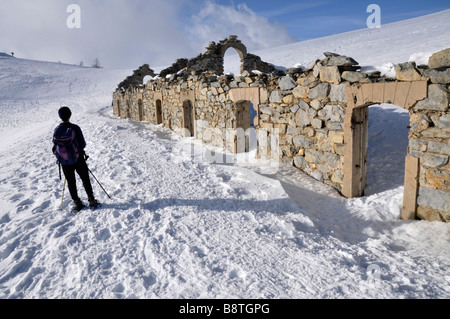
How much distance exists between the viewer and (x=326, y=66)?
18.1ft

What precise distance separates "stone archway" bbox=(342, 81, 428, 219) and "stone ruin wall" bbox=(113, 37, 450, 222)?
14 mm

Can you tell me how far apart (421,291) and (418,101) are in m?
2.90

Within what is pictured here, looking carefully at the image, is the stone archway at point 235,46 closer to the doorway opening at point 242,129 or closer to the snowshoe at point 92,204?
the doorway opening at point 242,129

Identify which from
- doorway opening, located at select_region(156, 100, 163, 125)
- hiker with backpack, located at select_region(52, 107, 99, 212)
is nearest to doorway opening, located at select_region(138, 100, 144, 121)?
doorway opening, located at select_region(156, 100, 163, 125)

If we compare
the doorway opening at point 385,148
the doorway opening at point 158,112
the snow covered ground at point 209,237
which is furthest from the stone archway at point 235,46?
the snow covered ground at point 209,237

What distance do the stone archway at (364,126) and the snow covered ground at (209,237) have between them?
1.05 feet

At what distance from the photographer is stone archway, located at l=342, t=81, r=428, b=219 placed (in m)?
4.45

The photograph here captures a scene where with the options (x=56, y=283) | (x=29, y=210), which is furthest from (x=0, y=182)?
(x=56, y=283)

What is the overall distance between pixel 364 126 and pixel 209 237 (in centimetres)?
392

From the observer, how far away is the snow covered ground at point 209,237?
2.76 meters

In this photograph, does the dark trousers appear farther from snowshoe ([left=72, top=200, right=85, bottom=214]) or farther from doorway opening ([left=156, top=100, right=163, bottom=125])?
doorway opening ([left=156, top=100, right=163, bottom=125])

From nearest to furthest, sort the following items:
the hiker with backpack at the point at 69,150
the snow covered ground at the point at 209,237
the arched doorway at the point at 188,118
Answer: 1. the snow covered ground at the point at 209,237
2. the hiker with backpack at the point at 69,150
3. the arched doorway at the point at 188,118

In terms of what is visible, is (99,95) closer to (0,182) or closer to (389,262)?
(0,182)

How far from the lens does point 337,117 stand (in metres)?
5.54
